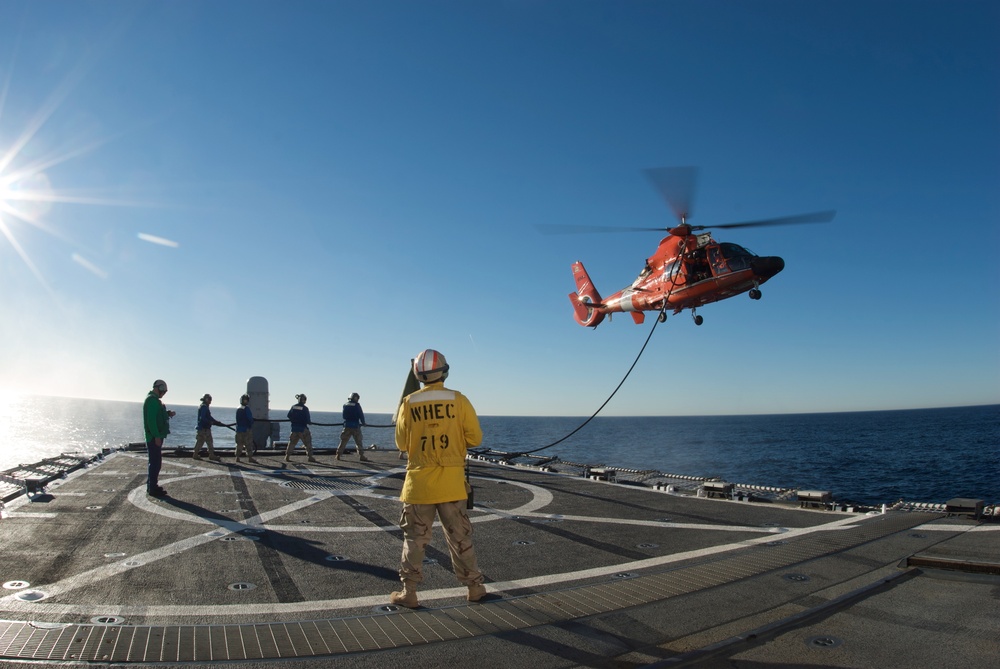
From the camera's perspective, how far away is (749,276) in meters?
18.9

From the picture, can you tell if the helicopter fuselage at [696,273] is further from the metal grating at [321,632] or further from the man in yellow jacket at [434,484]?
the man in yellow jacket at [434,484]

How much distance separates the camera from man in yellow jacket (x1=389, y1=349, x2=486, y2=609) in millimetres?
5383

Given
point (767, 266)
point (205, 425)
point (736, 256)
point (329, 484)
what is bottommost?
point (329, 484)

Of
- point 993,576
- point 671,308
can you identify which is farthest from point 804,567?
point 671,308

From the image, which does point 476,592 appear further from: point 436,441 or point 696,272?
point 696,272

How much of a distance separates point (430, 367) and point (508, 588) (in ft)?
8.42

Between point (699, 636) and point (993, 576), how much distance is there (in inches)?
153

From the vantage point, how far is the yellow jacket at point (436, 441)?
5.41 m

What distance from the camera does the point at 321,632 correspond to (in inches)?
181

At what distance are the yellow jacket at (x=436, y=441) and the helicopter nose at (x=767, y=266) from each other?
16096 millimetres

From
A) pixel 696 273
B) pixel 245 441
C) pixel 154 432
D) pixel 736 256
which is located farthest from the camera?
pixel 696 273

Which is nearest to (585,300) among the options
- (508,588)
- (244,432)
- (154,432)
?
(244,432)

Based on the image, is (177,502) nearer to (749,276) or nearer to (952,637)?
(952,637)

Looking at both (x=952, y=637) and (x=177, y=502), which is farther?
(x=177, y=502)
